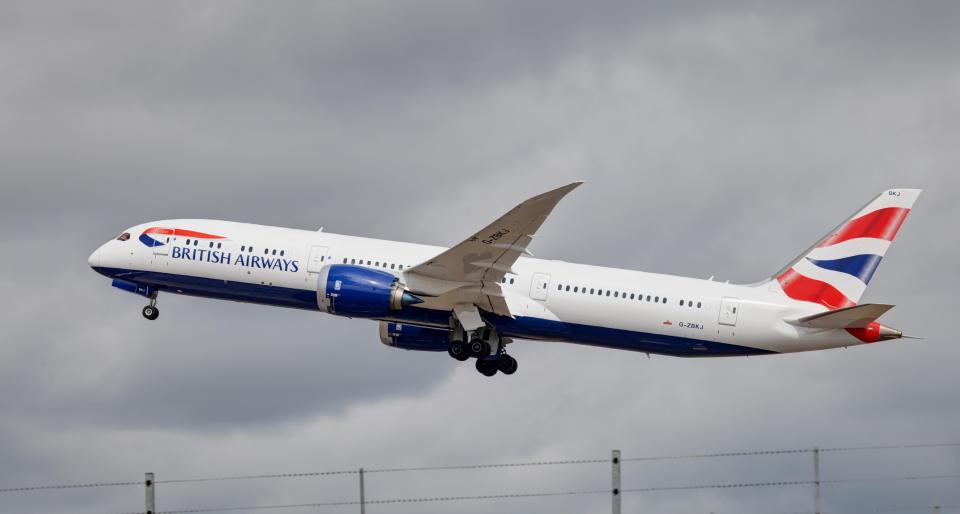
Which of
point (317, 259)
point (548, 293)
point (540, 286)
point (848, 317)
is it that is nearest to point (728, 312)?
point (848, 317)

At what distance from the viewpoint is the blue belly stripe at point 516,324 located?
52.6m

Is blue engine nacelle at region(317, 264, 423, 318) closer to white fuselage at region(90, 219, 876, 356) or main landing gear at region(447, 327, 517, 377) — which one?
white fuselage at region(90, 219, 876, 356)

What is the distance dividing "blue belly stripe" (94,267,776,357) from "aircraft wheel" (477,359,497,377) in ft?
8.11

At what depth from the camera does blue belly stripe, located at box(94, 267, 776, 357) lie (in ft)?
172

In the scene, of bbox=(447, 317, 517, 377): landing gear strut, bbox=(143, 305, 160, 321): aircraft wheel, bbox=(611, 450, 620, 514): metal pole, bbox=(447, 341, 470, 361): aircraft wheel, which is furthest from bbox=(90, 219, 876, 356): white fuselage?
bbox=(611, 450, 620, 514): metal pole

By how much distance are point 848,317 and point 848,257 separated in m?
4.43

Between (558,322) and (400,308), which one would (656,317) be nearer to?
(558,322)

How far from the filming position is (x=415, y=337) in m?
59.2

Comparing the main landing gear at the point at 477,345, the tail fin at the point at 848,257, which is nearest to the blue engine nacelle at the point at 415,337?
the main landing gear at the point at 477,345

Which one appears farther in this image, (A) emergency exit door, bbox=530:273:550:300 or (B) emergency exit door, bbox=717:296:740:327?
(A) emergency exit door, bbox=530:273:550:300

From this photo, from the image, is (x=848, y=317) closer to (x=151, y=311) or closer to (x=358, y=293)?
(x=358, y=293)

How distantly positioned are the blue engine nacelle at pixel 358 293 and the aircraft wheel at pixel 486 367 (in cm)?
598

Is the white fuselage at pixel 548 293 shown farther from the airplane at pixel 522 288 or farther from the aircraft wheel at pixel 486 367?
the aircraft wheel at pixel 486 367

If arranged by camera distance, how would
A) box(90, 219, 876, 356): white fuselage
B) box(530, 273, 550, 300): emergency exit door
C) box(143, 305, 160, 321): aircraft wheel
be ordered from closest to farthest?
box(90, 219, 876, 356): white fuselage < box(530, 273, 550, 300): emergency exit door < box(143, 305, 160, 321): aircraft wheel
